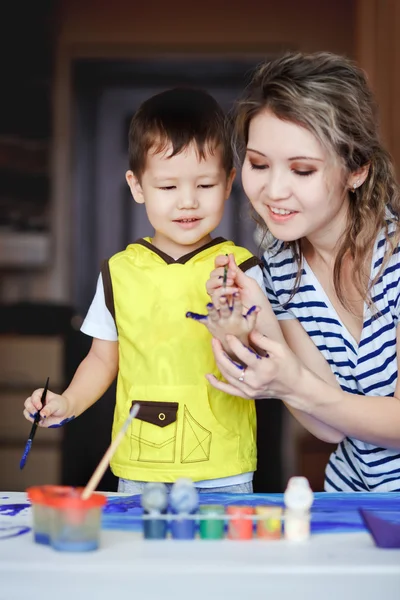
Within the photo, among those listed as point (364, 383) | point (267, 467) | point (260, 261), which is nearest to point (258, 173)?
point (260, 261)

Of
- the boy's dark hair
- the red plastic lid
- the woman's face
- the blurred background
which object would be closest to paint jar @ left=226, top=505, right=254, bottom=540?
the red plastic lid

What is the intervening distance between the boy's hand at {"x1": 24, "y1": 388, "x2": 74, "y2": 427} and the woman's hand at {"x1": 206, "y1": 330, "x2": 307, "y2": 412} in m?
0.27

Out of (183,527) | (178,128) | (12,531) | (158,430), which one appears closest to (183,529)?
Result: (183,527)

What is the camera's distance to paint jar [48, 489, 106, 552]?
3.51ft

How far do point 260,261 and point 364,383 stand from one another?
30 centimetres

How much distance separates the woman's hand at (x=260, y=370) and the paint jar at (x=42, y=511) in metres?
0.38

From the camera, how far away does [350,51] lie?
4.73 meters

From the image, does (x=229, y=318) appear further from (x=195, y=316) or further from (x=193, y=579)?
(x=193, y=579)

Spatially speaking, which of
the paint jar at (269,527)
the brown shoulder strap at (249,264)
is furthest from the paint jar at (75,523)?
the brown shoulder strap at (249,264)

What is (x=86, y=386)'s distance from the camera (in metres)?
1.67

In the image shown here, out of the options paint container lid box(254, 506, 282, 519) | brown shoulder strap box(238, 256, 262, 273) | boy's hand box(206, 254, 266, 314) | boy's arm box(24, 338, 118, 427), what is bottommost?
paint container lid box(254, 506, 282, 519)

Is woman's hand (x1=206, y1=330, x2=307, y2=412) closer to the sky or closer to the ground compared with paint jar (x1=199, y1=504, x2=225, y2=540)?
closer to the sky

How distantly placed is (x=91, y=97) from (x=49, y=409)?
3.59 m

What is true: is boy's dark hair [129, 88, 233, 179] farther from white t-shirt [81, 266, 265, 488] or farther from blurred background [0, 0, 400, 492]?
blurred background [0, 0, 400, 492]
